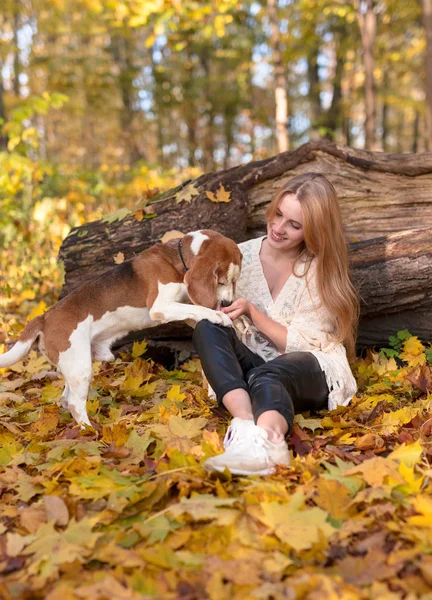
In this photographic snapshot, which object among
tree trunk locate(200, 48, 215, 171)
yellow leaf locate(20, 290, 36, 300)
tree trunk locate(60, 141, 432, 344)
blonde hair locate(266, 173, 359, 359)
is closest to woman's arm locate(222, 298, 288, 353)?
blonde hair locate(266, 173, 359, 359)

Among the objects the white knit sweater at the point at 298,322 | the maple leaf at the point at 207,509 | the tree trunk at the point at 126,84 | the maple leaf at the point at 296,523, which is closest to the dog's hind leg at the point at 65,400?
the white knit sweater at the point at 298,322

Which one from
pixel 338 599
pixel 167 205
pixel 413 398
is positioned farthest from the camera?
pixel 167 205

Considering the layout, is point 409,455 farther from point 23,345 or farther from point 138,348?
point 138,348

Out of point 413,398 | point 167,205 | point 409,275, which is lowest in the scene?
point 413,398

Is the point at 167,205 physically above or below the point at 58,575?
above

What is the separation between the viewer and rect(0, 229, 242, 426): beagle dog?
3691 millimetres

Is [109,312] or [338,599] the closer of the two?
[338,599]

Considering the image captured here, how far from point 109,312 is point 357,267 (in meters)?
2.07

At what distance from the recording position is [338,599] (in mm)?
1703

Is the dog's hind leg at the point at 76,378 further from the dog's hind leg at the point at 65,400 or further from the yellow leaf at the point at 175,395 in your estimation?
the yellow leaf at the point at 175,395

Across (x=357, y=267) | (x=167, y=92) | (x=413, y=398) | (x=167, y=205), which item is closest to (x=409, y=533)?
(x=413, y=398)

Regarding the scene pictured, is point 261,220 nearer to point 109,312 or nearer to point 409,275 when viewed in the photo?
point 409,275

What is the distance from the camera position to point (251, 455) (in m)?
2.65

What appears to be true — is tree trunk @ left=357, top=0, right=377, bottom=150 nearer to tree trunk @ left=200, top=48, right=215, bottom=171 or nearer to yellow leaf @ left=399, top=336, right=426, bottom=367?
tree trunk @ left=200, top=48, right=215, bottom=171
